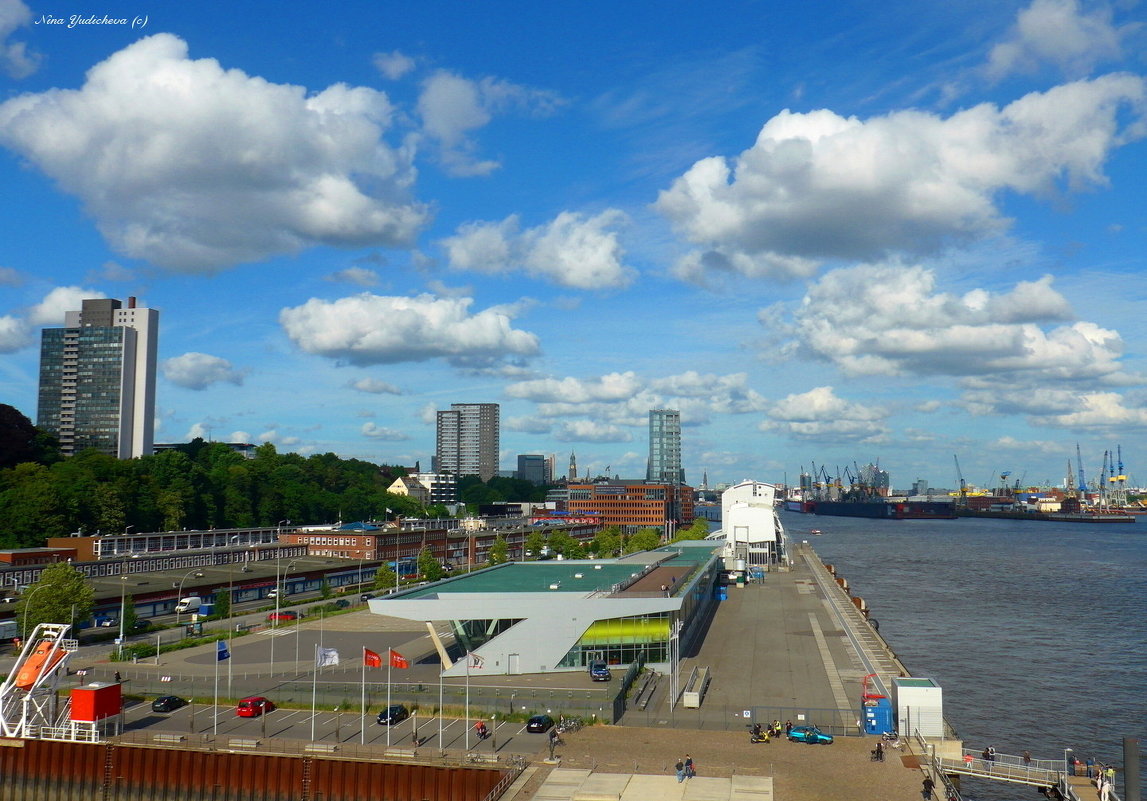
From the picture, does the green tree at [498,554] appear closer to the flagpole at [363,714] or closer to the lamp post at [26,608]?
the lamp post at [26,608]

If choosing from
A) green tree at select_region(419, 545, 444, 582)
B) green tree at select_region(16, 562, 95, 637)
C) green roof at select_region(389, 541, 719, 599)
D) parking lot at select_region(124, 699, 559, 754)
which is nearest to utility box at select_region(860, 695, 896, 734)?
parking lot at select_region(124, 699, 559, 754)

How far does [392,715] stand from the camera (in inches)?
1806

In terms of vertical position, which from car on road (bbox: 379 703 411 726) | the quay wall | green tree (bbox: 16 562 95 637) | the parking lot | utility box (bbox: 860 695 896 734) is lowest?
the quay wall

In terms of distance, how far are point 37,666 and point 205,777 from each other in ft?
40.0

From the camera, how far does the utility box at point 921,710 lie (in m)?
42.8

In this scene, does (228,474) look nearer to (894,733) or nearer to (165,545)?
(165,545)

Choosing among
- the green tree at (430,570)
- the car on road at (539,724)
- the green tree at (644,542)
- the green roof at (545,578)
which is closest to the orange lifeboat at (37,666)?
the green roof at (545,578)

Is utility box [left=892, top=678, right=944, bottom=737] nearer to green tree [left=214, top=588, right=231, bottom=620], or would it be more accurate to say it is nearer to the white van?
green tree [left=214, top=588, right=231, bottom=620]

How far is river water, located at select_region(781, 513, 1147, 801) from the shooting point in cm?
5297

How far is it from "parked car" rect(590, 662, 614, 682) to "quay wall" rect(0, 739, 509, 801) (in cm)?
1785

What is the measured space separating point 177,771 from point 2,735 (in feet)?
33.6

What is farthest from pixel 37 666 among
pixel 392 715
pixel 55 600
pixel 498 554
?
pixel 498 554

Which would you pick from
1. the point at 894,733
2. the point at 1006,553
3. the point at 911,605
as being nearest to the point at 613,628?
the point at 894,733

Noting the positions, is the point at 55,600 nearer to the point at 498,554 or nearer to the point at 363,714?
the point at 363,714
